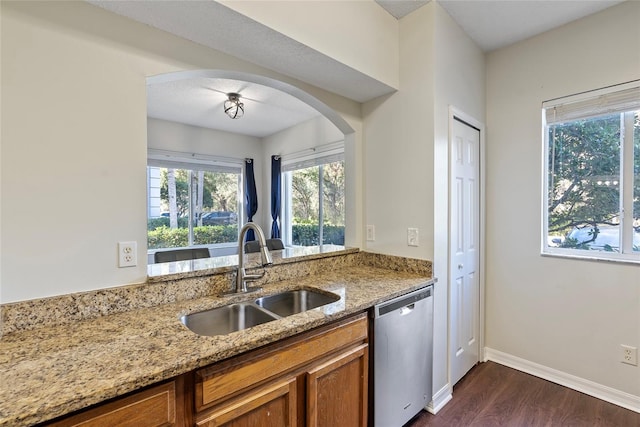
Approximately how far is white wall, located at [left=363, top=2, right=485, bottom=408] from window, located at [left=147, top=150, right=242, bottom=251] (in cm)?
346

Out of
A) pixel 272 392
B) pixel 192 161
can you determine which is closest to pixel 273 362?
pixel 272 392

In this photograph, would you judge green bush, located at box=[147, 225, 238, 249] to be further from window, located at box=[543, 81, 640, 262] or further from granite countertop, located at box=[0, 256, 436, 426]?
window, located at box=[543, 81, 640, 262]

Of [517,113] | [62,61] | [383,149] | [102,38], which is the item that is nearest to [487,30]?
[517,113]

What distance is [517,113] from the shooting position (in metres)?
2.43

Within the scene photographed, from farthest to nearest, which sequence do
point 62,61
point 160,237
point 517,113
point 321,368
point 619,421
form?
point 160,237 < point 517,113 < point 619,421 < point 321,368 < point 62,61

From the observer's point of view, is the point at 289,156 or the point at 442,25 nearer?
the point at 442,25

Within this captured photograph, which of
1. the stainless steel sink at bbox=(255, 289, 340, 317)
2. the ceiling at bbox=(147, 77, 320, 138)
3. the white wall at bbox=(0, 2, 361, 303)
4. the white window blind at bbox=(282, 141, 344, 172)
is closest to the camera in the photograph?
the white wall at bbox=(0, 2, 361, 303)

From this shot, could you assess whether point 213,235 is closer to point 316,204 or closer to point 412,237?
point 316,204

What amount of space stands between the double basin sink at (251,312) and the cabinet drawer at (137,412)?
1.41ft

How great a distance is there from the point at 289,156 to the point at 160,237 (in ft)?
7.83

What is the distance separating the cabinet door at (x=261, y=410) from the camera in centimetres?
100

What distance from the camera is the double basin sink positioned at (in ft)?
4.59

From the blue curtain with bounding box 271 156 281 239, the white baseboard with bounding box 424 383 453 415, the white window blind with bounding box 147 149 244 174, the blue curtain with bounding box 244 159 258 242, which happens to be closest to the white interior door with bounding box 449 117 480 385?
the white baseboard with bounding box 424 383 453 415

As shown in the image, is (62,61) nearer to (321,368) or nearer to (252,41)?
(252,41)
